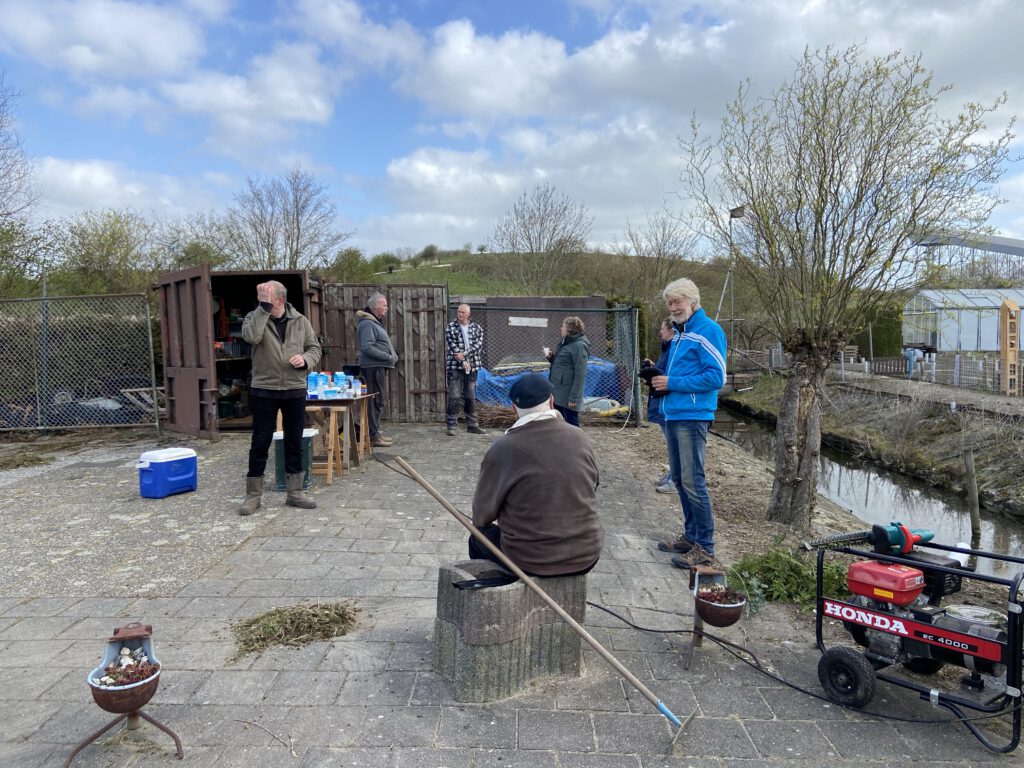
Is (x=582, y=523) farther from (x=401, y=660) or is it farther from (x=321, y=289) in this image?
(x=321, y=289)

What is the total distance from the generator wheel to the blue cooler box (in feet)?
19.1

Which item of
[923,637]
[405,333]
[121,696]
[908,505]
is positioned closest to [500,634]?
[121,696]

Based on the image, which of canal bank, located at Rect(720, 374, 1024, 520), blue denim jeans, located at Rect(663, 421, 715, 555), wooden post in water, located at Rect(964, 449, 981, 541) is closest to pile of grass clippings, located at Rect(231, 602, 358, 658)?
blue denim jeans, located at Rect(663, 421, 715, 555)

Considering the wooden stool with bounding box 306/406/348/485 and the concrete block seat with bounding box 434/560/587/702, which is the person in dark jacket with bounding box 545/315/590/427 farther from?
the concrete block seat with bounding box 434/560/587/702

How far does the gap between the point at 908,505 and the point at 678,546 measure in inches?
337

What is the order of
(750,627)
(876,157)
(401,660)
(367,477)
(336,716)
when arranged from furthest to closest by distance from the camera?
(367,477) < (876,157) < (750,627) < (401,660) < (336,716)

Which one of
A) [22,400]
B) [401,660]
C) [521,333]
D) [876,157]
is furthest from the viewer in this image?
[521,333]

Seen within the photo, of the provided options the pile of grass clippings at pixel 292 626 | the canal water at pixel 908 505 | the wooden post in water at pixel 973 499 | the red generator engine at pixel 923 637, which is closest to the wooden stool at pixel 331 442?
the pile of grass clippings at pixel 292 626

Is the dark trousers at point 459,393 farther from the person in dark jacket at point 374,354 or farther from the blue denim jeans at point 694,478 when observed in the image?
the blue denim jeans at point 694,478

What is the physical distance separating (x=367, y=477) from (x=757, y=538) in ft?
13.4

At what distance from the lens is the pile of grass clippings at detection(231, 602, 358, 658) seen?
11.3 feet

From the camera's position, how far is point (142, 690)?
2523 mm

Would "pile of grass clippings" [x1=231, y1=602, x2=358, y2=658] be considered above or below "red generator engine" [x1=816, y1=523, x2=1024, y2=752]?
below

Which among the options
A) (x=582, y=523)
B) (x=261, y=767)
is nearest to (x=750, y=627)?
(x=582, y=523)
